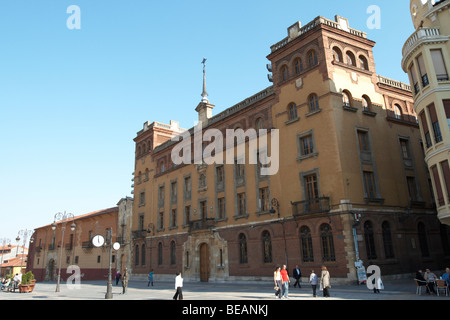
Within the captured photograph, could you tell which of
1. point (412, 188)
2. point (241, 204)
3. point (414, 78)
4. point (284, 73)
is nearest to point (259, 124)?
point (284, 73)

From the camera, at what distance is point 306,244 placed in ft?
81.6

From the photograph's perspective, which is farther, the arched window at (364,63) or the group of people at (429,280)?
the arched window at (364,63)

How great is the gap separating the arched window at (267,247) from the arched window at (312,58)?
13873 mm

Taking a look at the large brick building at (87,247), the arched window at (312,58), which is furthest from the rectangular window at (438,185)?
→ the large brick building at (87,247)

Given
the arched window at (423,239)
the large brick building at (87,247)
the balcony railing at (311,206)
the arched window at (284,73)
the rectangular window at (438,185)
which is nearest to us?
the rectangular window at (438,185)

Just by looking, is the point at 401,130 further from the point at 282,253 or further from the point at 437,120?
the point at 282,253

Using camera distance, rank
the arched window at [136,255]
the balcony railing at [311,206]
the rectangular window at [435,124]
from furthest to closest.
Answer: the arched window at [136,255] → the balcony railing at [311,206] → the rectangular window at [435,124]

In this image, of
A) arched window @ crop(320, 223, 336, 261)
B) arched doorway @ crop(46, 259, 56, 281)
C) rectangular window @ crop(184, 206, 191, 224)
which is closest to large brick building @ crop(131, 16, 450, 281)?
arched window @ crop(320, 223, 336, 261)

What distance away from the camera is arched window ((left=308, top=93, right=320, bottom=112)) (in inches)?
1023

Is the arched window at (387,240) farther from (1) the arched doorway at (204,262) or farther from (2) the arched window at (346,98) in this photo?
(1) the arched doorway at (204,262)

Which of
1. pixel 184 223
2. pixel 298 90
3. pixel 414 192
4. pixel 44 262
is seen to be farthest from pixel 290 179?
pixel 44 262

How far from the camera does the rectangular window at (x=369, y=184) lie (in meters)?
24.6

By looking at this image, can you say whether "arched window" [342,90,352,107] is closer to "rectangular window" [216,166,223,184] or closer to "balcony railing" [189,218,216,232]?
"rectangular window" [216,166,223,184]

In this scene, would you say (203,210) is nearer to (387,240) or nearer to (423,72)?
(387,240)
